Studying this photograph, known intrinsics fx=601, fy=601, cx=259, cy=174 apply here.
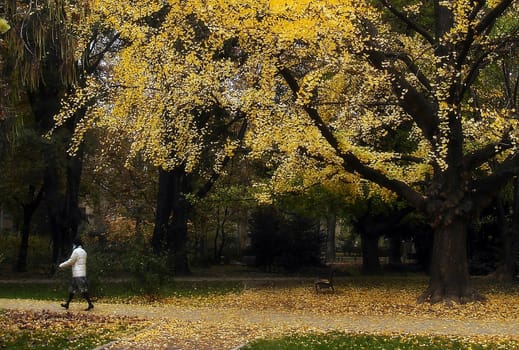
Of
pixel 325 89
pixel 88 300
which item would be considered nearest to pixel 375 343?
pixel 88 300

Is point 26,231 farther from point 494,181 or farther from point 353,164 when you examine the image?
point 494,181

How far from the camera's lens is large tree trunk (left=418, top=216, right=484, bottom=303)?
14617 millimetres

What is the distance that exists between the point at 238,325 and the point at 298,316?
6.63 ft

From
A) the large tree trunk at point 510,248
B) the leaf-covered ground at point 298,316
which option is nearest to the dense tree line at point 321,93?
the leaf-covered ground at point 298,316

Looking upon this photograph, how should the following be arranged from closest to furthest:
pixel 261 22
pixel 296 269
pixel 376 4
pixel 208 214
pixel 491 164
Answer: pixel 261 22
pixel 376 4
pixel 491 164
pixel 296 269
pixel 208 214

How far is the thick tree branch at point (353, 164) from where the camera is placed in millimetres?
13562

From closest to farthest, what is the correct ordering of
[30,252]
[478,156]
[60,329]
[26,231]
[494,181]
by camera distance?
[60,329], [478,156], [494,181], [26,231], [30,252]

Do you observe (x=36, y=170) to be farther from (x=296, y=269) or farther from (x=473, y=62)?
(x=473, y=62)

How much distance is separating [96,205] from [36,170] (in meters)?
14.8

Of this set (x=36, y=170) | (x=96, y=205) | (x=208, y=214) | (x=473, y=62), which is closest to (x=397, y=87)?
(x=473, y=62)

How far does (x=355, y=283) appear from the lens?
21906mm

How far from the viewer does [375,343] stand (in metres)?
9.18

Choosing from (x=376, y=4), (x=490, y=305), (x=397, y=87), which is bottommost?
(x=490, y=305)

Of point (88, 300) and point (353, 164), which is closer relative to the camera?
point (88, 300)
